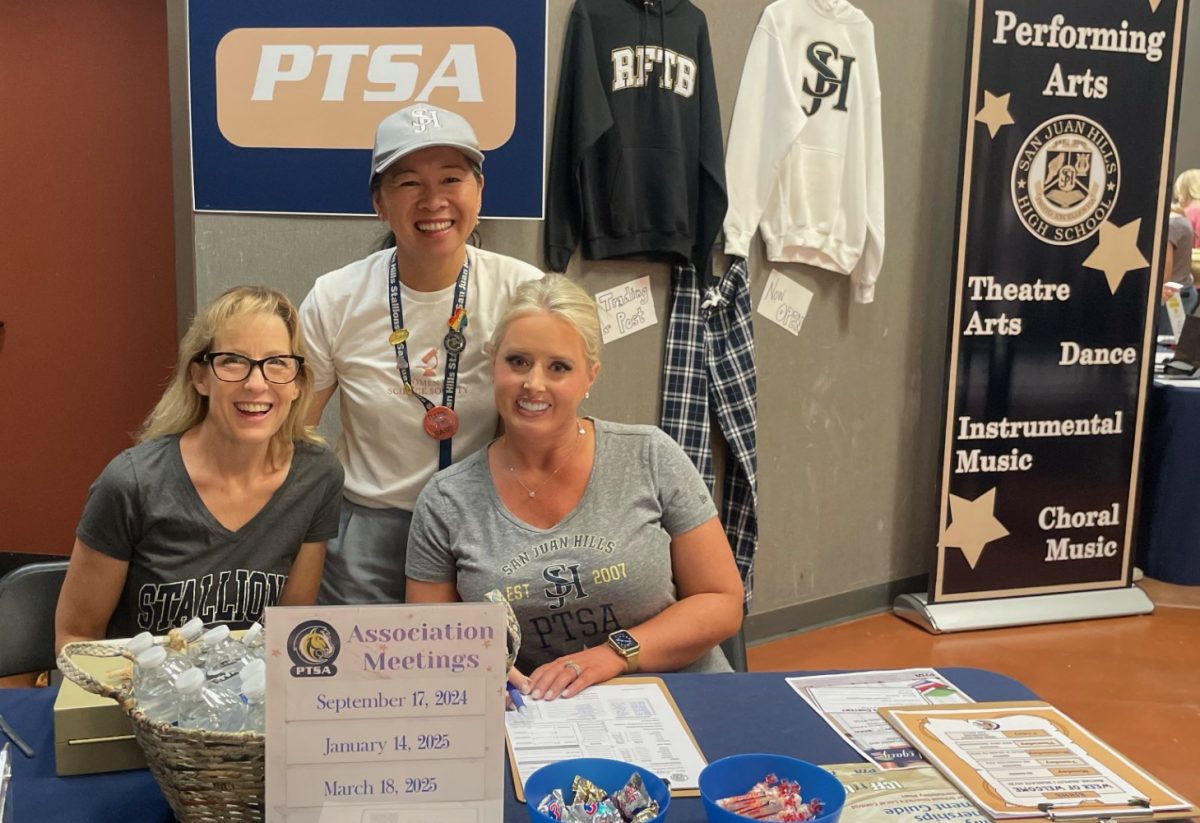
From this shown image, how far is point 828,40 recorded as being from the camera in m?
3.31

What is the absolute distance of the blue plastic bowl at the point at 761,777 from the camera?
3.63 feet

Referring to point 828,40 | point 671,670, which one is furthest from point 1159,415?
point 671,670

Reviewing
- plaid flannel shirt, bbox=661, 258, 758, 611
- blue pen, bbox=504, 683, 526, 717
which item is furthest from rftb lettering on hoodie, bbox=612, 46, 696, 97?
blue pen, bbox=504, 683, 526, 717

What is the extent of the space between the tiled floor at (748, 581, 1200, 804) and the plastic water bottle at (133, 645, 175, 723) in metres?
2.55

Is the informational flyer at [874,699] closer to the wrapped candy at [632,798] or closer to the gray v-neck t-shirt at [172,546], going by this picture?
the wrapped candy at [632,798]

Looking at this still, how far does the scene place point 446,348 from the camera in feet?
6.64

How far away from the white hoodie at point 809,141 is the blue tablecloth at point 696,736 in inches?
77.1

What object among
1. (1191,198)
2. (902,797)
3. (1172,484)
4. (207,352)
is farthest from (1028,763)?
(1191,198)

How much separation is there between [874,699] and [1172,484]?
10.1 ft

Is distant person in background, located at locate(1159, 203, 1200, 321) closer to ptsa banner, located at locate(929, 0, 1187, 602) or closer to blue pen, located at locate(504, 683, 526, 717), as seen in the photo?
ptsa banner, located at locate(929, 0, 1187, 602)

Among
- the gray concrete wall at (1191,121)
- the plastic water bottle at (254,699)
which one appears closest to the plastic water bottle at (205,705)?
the plastic water bottle at (254,699)

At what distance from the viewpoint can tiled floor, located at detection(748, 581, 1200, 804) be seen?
3.00 meters

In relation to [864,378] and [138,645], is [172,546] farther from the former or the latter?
[864,378]

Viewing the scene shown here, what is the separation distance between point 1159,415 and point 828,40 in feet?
6.46
